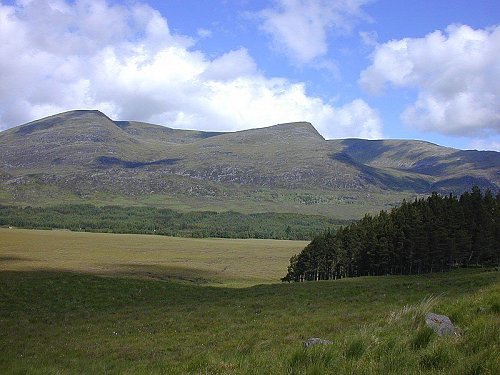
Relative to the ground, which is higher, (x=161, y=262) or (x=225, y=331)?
(x=225, y=331)

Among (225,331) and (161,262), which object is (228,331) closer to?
(225,331)

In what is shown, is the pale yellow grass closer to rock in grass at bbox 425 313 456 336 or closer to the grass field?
the grass field

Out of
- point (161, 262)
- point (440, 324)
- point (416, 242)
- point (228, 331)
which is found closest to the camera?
point (440, 324)

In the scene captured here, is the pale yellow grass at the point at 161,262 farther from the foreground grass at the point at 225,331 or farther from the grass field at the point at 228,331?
the foreground grass at the point at 225,331

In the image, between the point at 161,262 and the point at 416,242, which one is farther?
the point at 161,262

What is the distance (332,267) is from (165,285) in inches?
1675

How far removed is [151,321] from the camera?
26281mm

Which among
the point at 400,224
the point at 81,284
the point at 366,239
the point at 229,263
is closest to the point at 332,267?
the point at 366,239

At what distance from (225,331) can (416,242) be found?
5577 cm

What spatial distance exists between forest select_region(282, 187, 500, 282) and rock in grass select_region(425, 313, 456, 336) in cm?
6102

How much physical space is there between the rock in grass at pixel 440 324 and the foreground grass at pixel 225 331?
0.27m

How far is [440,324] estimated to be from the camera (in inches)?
393

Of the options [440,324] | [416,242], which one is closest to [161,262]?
[416,242]

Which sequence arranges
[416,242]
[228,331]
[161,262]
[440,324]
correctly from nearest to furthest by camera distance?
[440,324] < [228,331] < [416,242] < [161,262]
